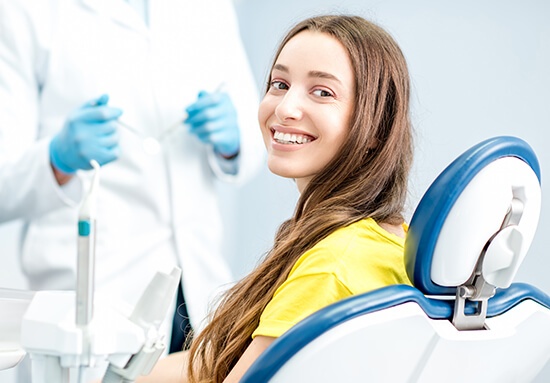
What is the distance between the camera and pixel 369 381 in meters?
0.81

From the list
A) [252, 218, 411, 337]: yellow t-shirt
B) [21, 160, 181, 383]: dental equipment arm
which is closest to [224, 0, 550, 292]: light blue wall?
[252, 218, 411, 337]: yellow t-shirt

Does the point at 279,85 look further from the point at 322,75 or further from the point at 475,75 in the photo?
the point at 475,75

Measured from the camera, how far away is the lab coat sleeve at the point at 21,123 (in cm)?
178

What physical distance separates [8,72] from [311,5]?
126cm

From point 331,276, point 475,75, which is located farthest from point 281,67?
point 475,75

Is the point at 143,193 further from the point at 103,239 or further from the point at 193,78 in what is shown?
the point at 193,78

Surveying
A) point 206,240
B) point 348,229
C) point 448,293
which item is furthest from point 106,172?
point 448,293

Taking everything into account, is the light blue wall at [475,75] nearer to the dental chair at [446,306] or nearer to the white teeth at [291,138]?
the white teeth at [291,138]

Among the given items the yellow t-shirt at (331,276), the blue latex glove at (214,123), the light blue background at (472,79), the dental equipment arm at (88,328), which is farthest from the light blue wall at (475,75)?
the dental equipment arm at (88,328)

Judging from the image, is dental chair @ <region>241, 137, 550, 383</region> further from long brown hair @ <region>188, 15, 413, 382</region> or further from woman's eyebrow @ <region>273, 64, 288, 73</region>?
woman's eyebrow @ <region>273, 64, 288, 73</region>

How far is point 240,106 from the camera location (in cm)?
216

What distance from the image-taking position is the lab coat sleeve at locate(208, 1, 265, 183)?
2059 mm

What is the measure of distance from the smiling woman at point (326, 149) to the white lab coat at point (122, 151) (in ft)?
2.42

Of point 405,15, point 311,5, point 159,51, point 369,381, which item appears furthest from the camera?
point 311,5
